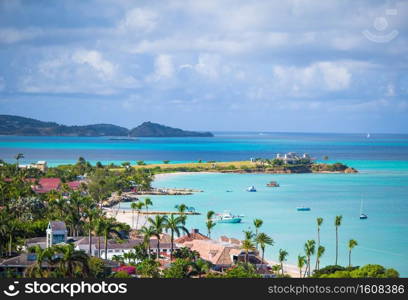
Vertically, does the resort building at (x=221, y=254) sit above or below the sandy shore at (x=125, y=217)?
above

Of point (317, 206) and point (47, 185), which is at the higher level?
point (47, 185)

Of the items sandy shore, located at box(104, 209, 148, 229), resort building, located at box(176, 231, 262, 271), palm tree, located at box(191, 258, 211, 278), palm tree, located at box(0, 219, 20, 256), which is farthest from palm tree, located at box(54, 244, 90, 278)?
sandy shore, located at box(104, 209, 148, 229)

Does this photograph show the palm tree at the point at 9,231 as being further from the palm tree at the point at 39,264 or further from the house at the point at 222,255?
the house at the point at 222,255

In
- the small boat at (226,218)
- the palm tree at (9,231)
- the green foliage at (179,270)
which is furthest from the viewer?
the small boat at (226,218)

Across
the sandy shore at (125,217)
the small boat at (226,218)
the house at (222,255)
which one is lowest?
the sandy shore at (125,217)

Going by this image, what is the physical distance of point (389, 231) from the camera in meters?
52.2

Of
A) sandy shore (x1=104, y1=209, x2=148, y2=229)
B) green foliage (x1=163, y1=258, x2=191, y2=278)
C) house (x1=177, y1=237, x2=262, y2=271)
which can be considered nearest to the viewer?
green foliage (x1=163, y1=258, x2=191, y2=278)

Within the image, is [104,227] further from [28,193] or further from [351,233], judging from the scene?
[351,233]

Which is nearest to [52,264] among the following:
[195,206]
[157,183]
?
[195,206]

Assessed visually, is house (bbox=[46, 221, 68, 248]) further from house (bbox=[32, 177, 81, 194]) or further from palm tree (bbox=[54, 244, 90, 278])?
house (bbox=[32, 177, 81, 194])

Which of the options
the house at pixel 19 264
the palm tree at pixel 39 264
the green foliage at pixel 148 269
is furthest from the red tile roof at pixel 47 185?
the palm tree at pixel 39 264

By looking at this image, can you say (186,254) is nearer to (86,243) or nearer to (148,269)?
(86,243)

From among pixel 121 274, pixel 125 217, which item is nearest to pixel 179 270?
pixel 121 274

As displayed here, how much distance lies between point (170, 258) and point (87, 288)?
59.3ft
